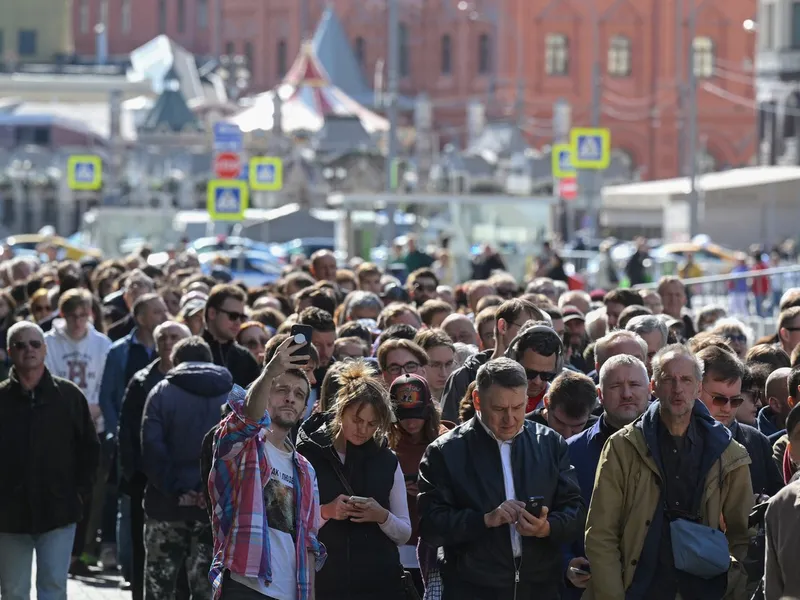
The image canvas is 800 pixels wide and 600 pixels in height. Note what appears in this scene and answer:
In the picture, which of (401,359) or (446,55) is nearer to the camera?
(401,359)

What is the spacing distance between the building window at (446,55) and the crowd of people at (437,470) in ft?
291

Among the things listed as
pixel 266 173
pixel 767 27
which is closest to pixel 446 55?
pixel 767 27

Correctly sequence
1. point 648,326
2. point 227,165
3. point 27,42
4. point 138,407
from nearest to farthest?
point 648,326 → point 138,407 → point 227,165 → point 27,42

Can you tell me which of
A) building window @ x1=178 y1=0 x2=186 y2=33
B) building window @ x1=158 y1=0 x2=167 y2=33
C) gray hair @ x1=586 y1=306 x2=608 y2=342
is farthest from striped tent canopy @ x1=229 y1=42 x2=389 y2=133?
gray hair @ x1=586 y1=306 x2=608 y2=342

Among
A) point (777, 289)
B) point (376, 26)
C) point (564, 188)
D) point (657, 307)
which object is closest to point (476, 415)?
point (657, 307)

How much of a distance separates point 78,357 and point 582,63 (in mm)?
81502

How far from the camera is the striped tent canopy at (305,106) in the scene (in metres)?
64.6

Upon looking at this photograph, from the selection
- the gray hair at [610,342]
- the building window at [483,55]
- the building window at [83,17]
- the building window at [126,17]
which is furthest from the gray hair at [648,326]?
the building window at [83,17]

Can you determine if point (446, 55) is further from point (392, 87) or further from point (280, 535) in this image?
point (280, 535)

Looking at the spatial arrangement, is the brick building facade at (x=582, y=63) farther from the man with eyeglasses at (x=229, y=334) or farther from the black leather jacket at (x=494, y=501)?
the black leather jacket at (x=494, y=501)

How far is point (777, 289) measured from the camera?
2820 centimetres

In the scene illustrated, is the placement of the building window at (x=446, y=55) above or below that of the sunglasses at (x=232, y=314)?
above

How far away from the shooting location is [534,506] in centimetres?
816

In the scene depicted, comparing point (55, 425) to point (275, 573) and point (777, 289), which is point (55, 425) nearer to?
point (275, 573)
